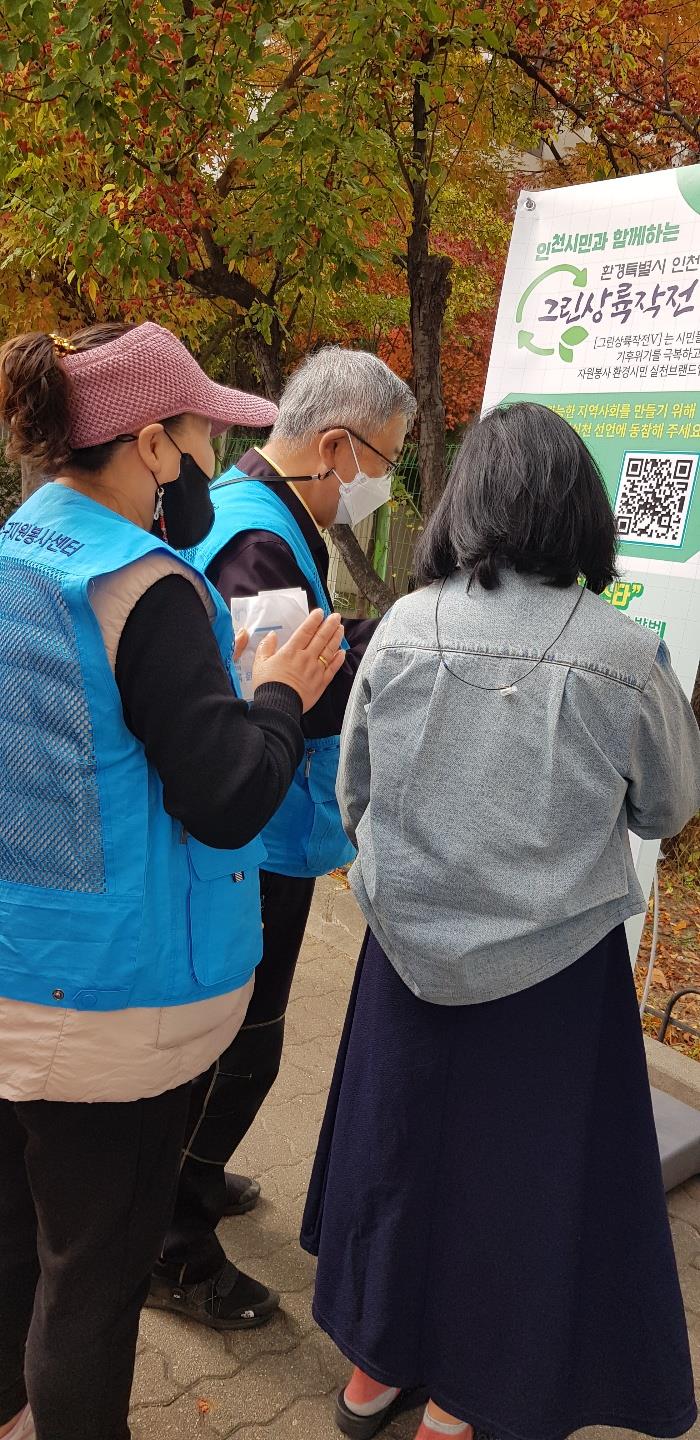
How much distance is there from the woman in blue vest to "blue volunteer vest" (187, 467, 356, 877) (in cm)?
53

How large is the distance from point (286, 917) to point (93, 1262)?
820 mm

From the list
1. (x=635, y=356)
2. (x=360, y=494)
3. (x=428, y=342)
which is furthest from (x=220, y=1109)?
A: (x=428, y=342)

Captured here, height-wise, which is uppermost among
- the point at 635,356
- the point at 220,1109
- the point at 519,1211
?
the point at 635,356

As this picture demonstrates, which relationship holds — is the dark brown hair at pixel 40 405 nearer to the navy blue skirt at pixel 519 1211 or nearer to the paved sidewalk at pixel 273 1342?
the navy blue skirt at pixel 519 1211

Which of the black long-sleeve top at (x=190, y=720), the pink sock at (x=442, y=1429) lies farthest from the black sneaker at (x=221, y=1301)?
the black long-sleeve top at (x=190, y=720)

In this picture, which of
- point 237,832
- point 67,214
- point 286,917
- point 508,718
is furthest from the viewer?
point 67,214

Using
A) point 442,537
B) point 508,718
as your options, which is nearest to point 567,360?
point 442,537

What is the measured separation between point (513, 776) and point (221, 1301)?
1.42 metres

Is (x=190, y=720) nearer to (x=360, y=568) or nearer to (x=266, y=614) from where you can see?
(x=266, y=614)

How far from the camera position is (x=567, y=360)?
9.98 ft

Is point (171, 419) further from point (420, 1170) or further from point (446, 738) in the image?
point (420, 1170)

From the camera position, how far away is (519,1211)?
1779 millimetres

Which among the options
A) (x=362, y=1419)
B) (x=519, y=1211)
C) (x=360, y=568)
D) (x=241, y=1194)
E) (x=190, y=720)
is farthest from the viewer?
(x=360, y=568)

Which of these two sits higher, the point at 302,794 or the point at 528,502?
the point at 528,502
